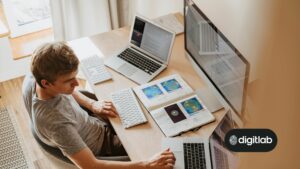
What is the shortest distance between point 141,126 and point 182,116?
0.19 metres

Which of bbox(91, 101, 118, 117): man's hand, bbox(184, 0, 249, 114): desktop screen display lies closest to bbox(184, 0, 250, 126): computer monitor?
bbox(184, 0, 249, 114): desktop screen display

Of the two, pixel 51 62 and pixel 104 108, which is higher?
pixel 51 62

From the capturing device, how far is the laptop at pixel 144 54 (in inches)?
74.6

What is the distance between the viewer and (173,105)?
1764mm

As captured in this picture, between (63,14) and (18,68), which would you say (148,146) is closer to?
(63,14)

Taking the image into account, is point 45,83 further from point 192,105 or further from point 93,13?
A: point 93,13

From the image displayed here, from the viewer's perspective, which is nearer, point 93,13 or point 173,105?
point 173,105

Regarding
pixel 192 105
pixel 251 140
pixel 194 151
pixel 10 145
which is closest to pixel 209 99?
pixel 192 105

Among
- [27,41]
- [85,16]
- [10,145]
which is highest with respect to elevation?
[85,16]

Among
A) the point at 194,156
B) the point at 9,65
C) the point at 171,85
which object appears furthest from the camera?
the point at 9,65

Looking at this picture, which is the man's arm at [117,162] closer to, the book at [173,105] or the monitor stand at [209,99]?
the book at [173,105]

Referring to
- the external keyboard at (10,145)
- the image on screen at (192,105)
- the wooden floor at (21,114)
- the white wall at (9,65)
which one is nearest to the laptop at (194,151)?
the image on screen at (192,105)

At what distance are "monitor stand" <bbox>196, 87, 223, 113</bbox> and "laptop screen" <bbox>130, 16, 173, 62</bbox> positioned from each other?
263mm

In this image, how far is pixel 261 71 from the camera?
44 cm
